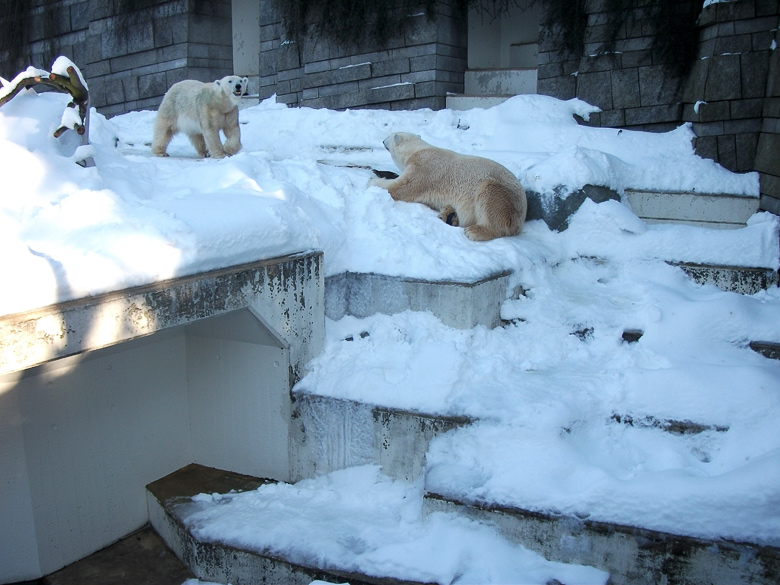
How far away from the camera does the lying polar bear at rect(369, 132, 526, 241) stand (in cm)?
399

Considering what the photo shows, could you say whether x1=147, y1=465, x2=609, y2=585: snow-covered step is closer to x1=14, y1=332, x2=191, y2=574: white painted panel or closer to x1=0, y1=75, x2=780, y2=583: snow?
x1=0, y1=75, x2=780, y2=583: snow

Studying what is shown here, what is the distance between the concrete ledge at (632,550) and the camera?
2.05 meters

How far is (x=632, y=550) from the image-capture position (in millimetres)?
2180

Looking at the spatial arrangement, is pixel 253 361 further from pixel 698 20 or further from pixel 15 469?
pixel 698 20

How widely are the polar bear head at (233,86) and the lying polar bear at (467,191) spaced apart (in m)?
1.51

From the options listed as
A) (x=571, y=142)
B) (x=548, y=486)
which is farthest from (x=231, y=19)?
(x=548, y=486)

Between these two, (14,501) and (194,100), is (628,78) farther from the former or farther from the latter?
(14,501)

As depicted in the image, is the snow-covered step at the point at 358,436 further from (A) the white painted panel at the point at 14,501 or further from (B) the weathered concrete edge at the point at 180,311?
(A) the white painted panel at the point at 14,501

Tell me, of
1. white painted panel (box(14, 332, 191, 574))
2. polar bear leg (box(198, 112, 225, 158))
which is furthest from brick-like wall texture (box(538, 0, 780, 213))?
white painted panel (box(14, 332, 191, 574))

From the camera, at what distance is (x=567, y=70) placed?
6.25 metres

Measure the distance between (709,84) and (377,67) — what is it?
12.4 feet

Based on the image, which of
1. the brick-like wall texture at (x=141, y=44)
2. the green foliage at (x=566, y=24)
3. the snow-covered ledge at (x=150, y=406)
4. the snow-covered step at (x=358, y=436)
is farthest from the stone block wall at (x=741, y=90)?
the brick-like wall texture at (x=141, y=44)

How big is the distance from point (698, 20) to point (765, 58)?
83cm

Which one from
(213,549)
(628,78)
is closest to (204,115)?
(213,549)
